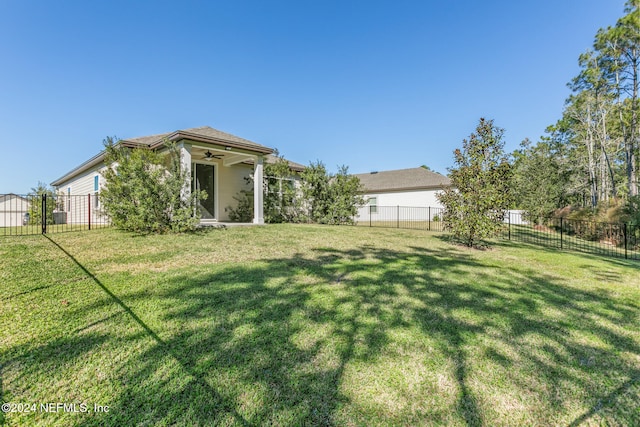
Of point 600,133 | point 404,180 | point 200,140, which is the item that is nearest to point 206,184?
point 200,140

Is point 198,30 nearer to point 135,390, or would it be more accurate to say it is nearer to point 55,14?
point 55,14

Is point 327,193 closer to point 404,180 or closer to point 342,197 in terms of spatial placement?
point 342,197

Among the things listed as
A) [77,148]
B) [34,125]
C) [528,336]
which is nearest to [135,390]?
[528,336]

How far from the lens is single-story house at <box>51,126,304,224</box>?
31.1 ft

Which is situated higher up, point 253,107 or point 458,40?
point 458,40

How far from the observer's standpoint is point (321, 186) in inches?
541

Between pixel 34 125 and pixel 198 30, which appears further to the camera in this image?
pixel 34 125

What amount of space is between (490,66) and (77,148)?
873 inches

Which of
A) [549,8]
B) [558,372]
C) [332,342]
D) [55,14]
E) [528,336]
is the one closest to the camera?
[558,372]

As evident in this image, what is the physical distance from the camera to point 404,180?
81.5 ft

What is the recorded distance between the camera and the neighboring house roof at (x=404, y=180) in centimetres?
2293

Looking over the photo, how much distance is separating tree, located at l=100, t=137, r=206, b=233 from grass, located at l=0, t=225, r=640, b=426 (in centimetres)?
282

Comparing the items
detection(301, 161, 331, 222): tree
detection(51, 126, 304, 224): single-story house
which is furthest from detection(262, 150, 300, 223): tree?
detection(51, 126, 304, 224): single-story house

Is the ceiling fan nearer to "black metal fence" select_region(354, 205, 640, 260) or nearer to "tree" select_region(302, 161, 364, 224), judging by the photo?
"tree" select_region(302, 161, 364, 224)
